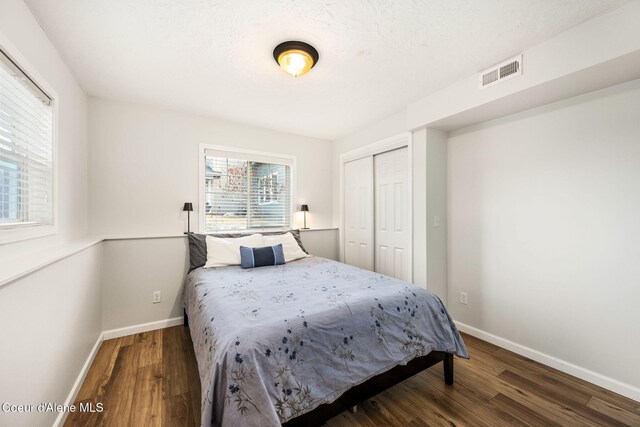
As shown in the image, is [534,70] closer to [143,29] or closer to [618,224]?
[618,224]

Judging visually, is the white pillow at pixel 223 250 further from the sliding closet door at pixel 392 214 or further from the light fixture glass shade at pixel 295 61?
the light fixture glass shade at pixel 295 61

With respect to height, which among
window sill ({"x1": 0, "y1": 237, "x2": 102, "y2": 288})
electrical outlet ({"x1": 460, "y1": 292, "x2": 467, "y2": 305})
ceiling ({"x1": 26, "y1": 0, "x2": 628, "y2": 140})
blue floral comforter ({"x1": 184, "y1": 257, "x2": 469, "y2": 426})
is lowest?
electrical outlet ({"x1": 460, "y1": 292, "x2": 467, "y2": 305})

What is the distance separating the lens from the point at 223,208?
3.39 metres

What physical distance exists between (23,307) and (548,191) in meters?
3.47

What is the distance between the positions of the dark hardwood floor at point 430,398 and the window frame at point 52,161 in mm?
1150

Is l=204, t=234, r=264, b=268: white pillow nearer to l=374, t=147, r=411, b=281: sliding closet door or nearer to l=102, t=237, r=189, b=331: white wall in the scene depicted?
l=102, t=237, r=189, b=331: white wall

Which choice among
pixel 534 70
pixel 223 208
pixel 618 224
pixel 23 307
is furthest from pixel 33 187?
pixel 618 224

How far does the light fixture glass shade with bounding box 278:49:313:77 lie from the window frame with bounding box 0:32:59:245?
1446mm

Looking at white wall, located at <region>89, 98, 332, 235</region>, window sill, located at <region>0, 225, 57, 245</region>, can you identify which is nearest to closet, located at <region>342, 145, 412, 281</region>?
white wall, located at <region>89, 98, 332, 235</region>

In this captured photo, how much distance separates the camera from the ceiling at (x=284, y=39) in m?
1.53

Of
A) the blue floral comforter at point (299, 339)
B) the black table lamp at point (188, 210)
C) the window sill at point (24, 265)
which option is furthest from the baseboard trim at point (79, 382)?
the black table lamp at point (188, 210)

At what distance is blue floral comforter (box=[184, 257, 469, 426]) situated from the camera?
116cm

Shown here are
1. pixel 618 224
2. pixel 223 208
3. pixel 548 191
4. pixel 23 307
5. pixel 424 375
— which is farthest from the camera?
pixel 223 208

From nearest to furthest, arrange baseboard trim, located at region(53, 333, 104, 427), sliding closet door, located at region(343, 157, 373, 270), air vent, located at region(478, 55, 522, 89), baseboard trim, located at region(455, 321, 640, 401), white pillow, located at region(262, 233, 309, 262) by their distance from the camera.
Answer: baseboard trim, located at region(53, 333, 104, 427)
baseboard trim, located at region(455, 321, 640, 401)
air vent, located at region(478, 55, 522, 89)
white pillow, located at region(262, 233, 309, 262)
sliding closet door, located at region(343, 157, 373, 270)
